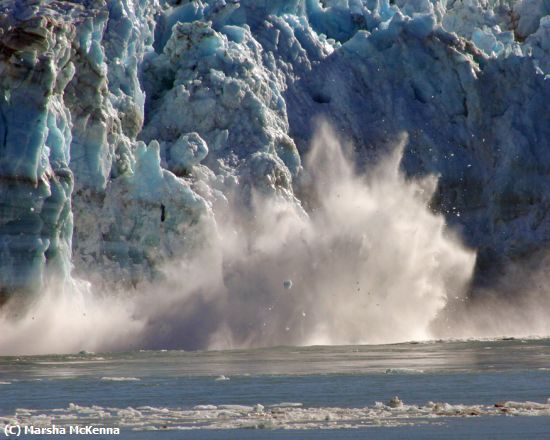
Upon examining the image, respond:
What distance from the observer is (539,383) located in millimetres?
17047

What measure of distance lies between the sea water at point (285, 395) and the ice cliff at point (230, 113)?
4.29 meters

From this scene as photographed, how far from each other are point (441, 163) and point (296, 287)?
7.72 meters

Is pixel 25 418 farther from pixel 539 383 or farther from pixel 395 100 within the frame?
pixel 395 100

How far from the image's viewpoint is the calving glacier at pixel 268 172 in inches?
1033

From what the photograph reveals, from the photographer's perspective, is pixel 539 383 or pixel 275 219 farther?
pixel 275 219

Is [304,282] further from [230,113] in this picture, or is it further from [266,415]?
[266,415]

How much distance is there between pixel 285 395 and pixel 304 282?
15808mm

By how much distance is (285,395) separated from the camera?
15586mm

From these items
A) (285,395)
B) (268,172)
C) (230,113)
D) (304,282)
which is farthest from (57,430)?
(230,113)

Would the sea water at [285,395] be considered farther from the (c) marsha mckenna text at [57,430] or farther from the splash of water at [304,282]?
the splash of water at [304,282]

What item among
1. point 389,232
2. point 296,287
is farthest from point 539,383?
point 389,232

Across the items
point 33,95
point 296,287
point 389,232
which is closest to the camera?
point 33,95

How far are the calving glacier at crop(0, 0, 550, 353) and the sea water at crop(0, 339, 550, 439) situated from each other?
377 centimetres

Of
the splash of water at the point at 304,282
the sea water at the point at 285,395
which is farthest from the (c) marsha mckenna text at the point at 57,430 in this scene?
the splash of water at the point at 304,282
